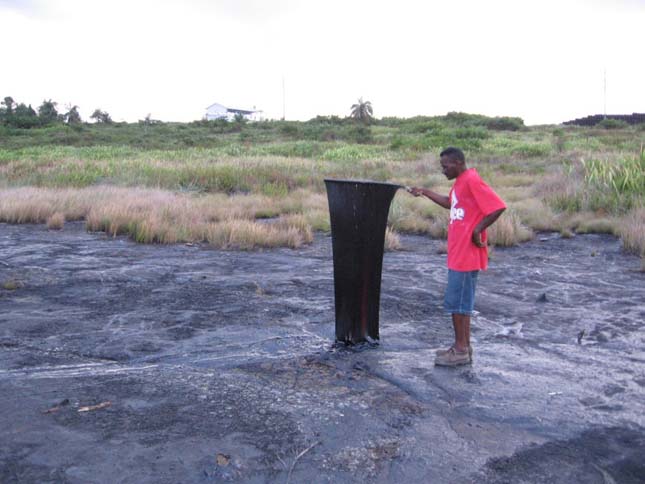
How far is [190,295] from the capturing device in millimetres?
7578

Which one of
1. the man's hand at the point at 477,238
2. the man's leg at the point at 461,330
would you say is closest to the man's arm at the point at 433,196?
the man's hand at the point at 477,238

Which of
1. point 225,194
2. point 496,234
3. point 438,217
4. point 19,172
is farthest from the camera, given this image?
point 19,172

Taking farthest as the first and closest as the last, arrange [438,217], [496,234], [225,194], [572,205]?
[225,194] < [572,205] < [438,217] < [496,234]

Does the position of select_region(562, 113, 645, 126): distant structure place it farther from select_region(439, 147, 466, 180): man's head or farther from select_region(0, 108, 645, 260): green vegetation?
select_region(439, 147, 466, 180): man's head

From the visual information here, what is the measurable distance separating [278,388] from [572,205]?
1119 centimetres

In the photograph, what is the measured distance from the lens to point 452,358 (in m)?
5.11

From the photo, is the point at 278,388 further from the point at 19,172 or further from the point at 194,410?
the point at 19,172

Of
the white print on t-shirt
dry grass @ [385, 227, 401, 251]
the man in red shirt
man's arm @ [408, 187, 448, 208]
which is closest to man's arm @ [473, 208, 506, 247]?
the man in red shirt

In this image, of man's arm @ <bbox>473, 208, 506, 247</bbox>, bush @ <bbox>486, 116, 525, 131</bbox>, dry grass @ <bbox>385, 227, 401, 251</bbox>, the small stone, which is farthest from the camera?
bush @ <bbox>486, 116, 525, 131</bbox>

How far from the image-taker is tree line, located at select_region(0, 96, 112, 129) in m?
58.2

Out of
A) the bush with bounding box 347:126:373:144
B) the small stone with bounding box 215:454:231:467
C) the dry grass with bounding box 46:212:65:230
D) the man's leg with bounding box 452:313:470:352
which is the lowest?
the dry grass with bounding box 46:212:65:230

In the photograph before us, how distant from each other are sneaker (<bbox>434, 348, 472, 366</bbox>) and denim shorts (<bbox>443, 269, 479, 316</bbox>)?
33 centimetres

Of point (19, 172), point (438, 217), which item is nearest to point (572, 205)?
point (438, 217)

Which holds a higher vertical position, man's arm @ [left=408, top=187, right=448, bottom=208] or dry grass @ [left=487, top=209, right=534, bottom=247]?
man's arm @ [left=408, top=187, right=448, bottom=208]
